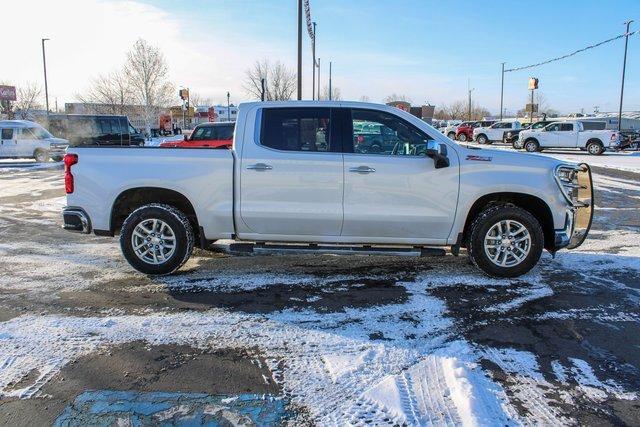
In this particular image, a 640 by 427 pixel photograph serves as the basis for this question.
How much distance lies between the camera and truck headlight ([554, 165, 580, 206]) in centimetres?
543

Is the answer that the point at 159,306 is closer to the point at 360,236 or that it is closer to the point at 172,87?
the point at 360,236

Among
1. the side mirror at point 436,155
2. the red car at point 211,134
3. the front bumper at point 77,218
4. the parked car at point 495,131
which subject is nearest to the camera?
the side mirror at point 436,155

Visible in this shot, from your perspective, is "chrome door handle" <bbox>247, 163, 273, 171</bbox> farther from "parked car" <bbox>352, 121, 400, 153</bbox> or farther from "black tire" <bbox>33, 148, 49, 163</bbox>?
"black tire" <bbox>33, 148, 49, 163</bbox>

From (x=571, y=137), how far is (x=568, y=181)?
28503 mm

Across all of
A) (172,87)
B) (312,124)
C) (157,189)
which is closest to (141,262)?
(157,189)

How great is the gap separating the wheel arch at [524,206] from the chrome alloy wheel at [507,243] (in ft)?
0.87

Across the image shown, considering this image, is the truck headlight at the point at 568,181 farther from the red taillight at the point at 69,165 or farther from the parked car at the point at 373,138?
the red taillight at the point at 69,165

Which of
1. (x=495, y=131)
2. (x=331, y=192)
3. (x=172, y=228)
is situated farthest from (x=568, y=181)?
(x=495, y=131)

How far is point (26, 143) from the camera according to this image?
2381 cm

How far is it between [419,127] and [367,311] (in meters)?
2.12

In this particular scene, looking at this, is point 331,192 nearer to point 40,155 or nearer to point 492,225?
point 492,225

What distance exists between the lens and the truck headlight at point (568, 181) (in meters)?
5.43

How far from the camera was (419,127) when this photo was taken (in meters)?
5.52

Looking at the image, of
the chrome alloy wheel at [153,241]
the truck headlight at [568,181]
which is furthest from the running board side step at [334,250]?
the truck headlight at [568,181]
